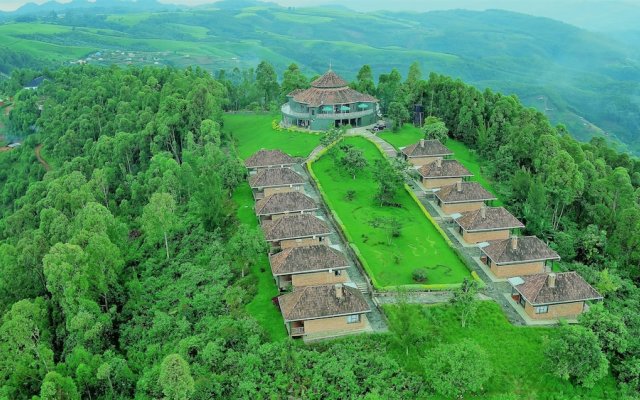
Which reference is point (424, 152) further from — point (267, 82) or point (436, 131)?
point (267, 82)

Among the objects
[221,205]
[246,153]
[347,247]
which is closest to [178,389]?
[347,247]

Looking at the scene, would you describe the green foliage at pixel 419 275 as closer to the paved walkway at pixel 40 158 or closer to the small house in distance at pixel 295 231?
the small house in distance at pixel 295 231

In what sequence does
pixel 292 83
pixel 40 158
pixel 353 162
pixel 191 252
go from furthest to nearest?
pixel 292 83 → pixel 40 158 → pixel 353 162 → pixel 191 252

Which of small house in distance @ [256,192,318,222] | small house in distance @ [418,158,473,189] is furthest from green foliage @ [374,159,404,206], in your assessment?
small house in distance @ [256,192,318,222]

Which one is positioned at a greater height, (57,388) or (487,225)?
(487,225)

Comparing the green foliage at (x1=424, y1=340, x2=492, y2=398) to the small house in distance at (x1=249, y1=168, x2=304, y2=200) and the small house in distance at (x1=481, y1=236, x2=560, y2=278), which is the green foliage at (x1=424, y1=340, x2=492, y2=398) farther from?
the small house in distance at (x1=249, y1=168, x2=304, y2=200)

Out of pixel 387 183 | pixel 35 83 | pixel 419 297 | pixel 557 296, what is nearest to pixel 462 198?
pixel 387 183
